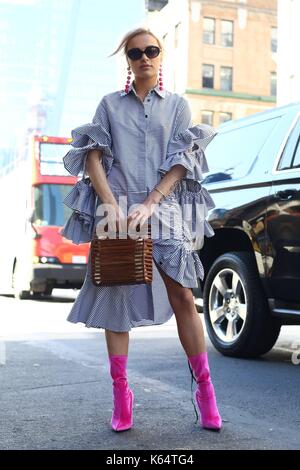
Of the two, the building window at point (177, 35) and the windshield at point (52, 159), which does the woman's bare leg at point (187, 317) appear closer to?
the windshield at point (52, 159)

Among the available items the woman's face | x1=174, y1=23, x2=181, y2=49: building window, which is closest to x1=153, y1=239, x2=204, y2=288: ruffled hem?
the woman's face

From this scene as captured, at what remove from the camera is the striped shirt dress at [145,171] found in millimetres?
3471

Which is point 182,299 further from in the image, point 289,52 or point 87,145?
point 289,52

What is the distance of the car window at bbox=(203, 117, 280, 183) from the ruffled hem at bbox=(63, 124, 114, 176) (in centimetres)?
261

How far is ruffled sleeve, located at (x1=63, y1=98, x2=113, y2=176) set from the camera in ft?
11.5

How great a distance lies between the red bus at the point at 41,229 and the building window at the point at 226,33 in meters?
38.4

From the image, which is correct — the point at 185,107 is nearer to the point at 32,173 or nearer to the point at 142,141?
the point at 142,141

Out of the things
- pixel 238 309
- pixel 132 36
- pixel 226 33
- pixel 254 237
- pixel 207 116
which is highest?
pixel 226 33

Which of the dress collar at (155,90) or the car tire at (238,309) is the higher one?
the dress collar at (155,90)

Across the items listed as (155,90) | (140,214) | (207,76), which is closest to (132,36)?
(155,90)

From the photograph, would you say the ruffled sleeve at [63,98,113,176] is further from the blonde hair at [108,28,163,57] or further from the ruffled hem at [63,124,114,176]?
the blonde hair at [108,28,163,57]

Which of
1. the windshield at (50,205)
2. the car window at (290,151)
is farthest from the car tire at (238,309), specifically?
the windshield at (50,205)

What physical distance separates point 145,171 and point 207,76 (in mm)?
51151

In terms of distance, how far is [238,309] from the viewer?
589 cm
